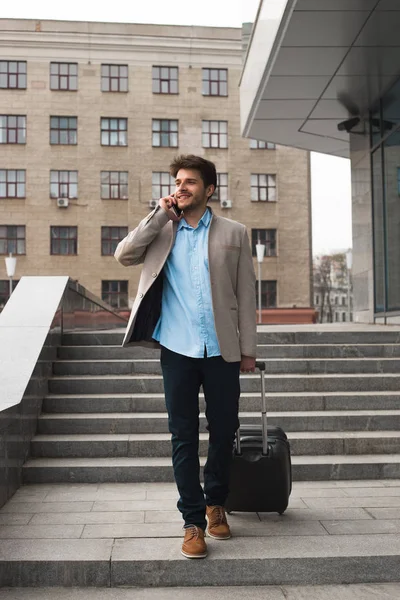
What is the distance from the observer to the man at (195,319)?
13.3ft

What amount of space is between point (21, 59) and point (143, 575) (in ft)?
134

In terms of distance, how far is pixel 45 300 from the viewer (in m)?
7.91

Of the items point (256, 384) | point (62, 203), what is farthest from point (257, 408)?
point (62, 203)

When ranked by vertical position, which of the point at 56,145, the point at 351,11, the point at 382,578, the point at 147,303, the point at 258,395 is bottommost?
the point at 382,578

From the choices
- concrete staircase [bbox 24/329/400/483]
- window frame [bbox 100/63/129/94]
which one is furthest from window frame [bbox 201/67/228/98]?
concrete staircase [bbox 24/329/400/483]

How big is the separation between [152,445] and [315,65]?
301 inches

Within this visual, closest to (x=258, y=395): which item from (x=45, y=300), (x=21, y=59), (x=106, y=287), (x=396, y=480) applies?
(x=396, y=480)

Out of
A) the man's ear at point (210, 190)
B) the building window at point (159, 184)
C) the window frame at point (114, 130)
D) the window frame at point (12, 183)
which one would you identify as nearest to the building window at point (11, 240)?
the window frame at point (12, 183)

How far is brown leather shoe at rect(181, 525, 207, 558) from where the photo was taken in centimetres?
385

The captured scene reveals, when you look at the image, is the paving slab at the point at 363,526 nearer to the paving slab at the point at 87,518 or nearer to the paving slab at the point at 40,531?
the paving slab at the point at 87,518

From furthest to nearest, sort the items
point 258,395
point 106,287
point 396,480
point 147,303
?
point 106,287 < point 258,395 < point 396,480 < point 147,303

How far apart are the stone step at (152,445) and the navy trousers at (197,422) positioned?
1802 millimetres

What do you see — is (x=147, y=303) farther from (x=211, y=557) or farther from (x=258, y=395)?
(x=258, y=395)

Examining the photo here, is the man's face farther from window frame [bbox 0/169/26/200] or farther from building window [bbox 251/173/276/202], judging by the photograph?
building window [bbox 251/173/276/202]
